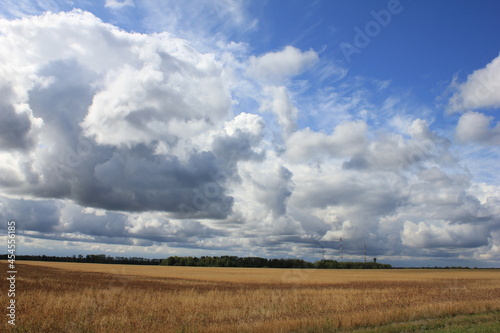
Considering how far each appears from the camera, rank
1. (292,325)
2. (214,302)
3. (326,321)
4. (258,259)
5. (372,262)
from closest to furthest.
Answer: (292,325), (326,321), (214,302), (258,259), (372,262)

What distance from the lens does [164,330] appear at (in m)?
15.3

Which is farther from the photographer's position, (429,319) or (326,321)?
(429,319)

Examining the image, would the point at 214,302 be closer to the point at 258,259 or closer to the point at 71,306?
the point at 71,306

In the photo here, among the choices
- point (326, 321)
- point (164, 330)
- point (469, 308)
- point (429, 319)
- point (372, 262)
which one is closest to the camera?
point (164, 330)

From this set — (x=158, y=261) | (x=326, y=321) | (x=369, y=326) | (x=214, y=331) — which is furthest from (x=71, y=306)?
(x=158, y=261)

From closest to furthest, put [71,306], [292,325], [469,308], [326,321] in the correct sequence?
[292,325]
[326,321]
[71,306]
[469,308]

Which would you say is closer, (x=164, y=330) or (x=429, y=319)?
(x=164, y=330)

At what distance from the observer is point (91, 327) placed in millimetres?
15602

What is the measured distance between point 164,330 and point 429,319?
14.2 m

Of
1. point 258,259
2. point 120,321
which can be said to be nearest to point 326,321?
point 120,321

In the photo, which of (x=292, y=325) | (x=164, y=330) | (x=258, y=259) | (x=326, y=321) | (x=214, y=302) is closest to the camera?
(x=164, y=330)

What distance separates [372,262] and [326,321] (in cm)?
19820

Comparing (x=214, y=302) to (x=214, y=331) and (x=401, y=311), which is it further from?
(x=401, y=311)

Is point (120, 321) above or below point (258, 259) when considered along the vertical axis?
above
